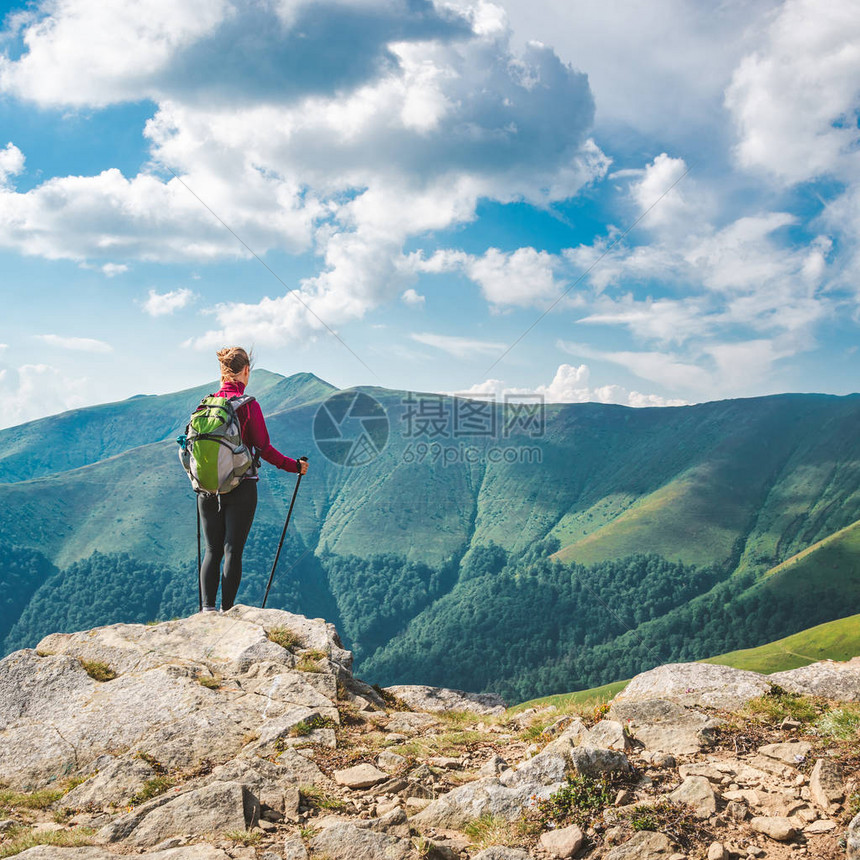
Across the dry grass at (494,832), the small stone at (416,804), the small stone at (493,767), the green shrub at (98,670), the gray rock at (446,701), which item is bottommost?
the gray rock at (446,701)

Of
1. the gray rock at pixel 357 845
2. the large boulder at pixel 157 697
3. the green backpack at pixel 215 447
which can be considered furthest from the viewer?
the green backpack at pixel 215 447

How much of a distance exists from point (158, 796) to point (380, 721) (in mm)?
3105

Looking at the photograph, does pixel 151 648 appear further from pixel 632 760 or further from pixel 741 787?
pixel 741 787

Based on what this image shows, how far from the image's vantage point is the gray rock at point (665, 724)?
670 cm

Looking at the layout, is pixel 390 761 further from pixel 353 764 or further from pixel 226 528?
pixel 226 528

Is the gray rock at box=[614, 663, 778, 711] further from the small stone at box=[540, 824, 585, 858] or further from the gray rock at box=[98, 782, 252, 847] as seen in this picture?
the gray rock at box=[98, 782, 252, 847]

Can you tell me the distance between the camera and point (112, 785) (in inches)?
248

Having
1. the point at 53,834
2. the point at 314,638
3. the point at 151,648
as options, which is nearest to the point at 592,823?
the point at 53,834

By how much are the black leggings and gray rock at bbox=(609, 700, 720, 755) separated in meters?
6.83

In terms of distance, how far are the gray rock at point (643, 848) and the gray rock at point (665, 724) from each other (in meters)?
1.84

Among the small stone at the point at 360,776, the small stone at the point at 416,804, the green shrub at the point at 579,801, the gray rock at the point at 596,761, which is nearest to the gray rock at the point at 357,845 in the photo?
the small stone at the point at 416,804

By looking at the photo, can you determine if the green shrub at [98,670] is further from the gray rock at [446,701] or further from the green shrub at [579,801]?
the green shrub at [579,801]

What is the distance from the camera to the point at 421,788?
6.04 m

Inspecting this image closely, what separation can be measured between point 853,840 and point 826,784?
A: 809 mm
